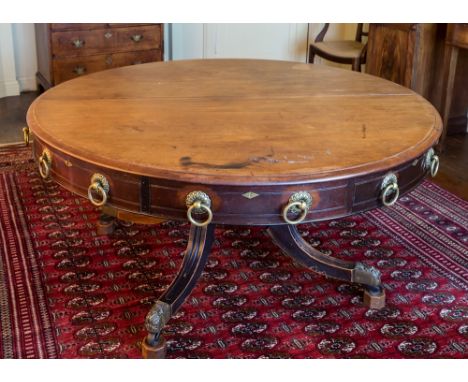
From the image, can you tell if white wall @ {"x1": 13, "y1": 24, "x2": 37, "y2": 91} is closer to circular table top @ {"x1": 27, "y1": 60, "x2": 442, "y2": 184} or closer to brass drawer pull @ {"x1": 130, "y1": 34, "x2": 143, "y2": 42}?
brass drawer pull @ {"x1": 130, "y1": 34, "x2": 143, "y2": 42}

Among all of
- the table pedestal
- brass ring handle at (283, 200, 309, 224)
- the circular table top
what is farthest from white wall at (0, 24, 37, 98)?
brass ring handle at (283, 200, 309, 224)

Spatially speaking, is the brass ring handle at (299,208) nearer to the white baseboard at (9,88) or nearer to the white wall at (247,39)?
the white wall at (247,39)

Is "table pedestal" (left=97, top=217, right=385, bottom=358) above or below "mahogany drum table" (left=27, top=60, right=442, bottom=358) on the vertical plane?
below

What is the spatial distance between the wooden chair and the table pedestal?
2.16m

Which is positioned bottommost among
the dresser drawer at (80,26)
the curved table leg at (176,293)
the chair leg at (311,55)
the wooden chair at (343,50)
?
the curved table leg at (176,293)

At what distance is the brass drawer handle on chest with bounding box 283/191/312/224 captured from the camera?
1631 mm

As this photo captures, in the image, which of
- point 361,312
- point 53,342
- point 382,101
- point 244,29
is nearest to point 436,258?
point 361,312

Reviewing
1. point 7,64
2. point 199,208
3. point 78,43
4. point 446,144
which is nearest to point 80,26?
point 78,43

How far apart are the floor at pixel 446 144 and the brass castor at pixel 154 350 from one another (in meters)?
1.79

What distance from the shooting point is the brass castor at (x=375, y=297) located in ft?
7.15

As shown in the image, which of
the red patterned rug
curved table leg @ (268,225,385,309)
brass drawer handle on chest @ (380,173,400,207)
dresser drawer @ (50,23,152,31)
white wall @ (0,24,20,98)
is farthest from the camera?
white wall @ (0,24,20,98)

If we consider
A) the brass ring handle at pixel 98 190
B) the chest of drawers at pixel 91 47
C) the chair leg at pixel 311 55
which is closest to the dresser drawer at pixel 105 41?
the chest of drawers at pixel 91 47

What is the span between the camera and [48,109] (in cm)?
208

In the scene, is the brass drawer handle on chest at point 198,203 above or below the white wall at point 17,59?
above
